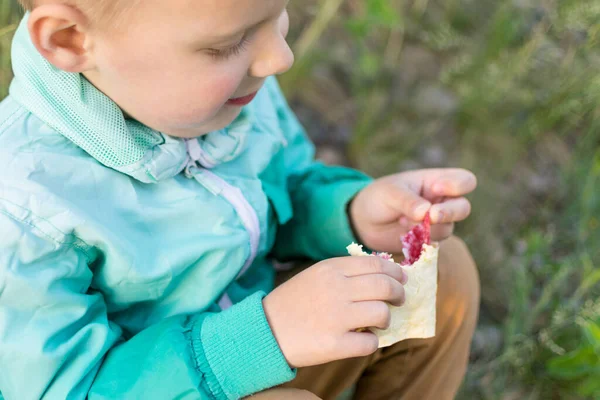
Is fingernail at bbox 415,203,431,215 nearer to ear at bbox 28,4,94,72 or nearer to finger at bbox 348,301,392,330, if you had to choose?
finger at bbox 348,301,392,330

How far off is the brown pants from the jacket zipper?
27 centimetres

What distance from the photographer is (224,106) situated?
2.99 ft

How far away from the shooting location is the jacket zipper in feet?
3.17

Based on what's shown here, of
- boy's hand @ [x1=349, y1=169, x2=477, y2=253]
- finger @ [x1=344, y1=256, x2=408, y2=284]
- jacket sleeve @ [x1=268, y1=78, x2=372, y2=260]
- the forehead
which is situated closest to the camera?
the forehead

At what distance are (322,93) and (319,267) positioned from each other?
121 centimetres

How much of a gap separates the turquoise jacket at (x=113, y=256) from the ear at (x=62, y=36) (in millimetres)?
44

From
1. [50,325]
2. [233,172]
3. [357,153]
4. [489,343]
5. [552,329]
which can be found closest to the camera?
[50,325]

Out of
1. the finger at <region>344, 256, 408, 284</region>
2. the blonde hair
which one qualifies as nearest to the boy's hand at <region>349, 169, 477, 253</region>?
the finger at <region>344, 256, 408, 284</region>

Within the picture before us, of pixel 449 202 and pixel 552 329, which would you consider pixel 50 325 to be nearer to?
pixel 449 202

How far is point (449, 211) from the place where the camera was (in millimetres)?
1075

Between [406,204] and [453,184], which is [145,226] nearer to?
[406,204]

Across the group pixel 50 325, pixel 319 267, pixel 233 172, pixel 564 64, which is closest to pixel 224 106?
pixel 233 172

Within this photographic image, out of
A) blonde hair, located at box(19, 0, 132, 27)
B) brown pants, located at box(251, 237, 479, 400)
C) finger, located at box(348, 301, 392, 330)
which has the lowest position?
brown pants, located at box(251, 237, 479, 400)

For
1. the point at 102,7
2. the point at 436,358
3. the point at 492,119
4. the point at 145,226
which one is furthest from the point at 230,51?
the point at 492,119
